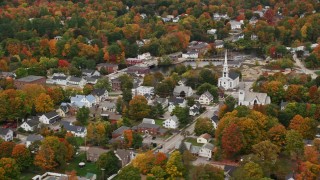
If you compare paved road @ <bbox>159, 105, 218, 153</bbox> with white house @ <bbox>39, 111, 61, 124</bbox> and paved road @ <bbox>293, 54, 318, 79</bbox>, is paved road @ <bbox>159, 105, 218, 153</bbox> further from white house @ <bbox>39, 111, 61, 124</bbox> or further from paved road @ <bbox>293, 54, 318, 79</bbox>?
paved road @ <bbox>293, 54, 318, 79</bbox>

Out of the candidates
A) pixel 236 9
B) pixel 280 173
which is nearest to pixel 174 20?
pixel 236 9

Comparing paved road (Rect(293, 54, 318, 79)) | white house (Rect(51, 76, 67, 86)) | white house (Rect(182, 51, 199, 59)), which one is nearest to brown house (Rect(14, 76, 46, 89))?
white house (Rect(51, 76, 67, 86))

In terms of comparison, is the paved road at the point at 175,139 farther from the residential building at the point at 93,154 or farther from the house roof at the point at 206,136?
the residential building at the point at 93,154

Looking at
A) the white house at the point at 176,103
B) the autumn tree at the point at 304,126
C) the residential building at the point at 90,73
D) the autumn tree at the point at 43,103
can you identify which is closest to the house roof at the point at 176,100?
the white house at the point at 176,103

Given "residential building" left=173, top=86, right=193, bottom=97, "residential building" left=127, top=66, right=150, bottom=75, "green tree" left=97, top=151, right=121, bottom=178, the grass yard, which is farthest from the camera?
"residential building" left=127, top=66, right=150, bottom=75

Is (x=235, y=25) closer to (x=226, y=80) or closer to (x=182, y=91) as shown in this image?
(x=226, y=80)
